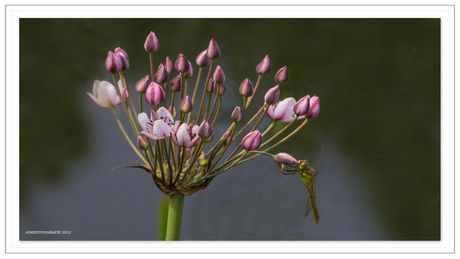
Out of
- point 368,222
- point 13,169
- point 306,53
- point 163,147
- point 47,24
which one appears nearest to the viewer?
point 163,147

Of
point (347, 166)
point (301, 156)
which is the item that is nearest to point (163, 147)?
point (301, 156)

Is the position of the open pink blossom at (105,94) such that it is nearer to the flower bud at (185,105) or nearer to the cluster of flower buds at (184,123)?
the cluster of flower buds at (184,123)

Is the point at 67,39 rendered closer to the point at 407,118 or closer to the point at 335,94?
the point at 335,94

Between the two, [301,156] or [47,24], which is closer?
[47,24]

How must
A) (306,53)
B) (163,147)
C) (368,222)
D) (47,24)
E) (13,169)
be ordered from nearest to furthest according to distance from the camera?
(163,147), (13,169), (47,24), (368,222), (306,53)

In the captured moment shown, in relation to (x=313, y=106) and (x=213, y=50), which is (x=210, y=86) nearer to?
(x=213, y=50)

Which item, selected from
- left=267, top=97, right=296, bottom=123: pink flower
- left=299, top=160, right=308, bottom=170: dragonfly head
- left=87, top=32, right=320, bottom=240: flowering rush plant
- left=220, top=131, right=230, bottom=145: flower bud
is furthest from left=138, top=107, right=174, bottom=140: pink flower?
left=299, top=160, right=308, bottom=170: dragonfly head

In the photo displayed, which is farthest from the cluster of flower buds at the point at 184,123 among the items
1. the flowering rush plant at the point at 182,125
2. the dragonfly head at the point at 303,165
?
the dragonfly head at the point at 303,165

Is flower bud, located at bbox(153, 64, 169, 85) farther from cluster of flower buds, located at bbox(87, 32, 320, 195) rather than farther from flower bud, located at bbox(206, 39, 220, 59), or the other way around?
flower bud, located at bbox(206, 39, 220, 59)
